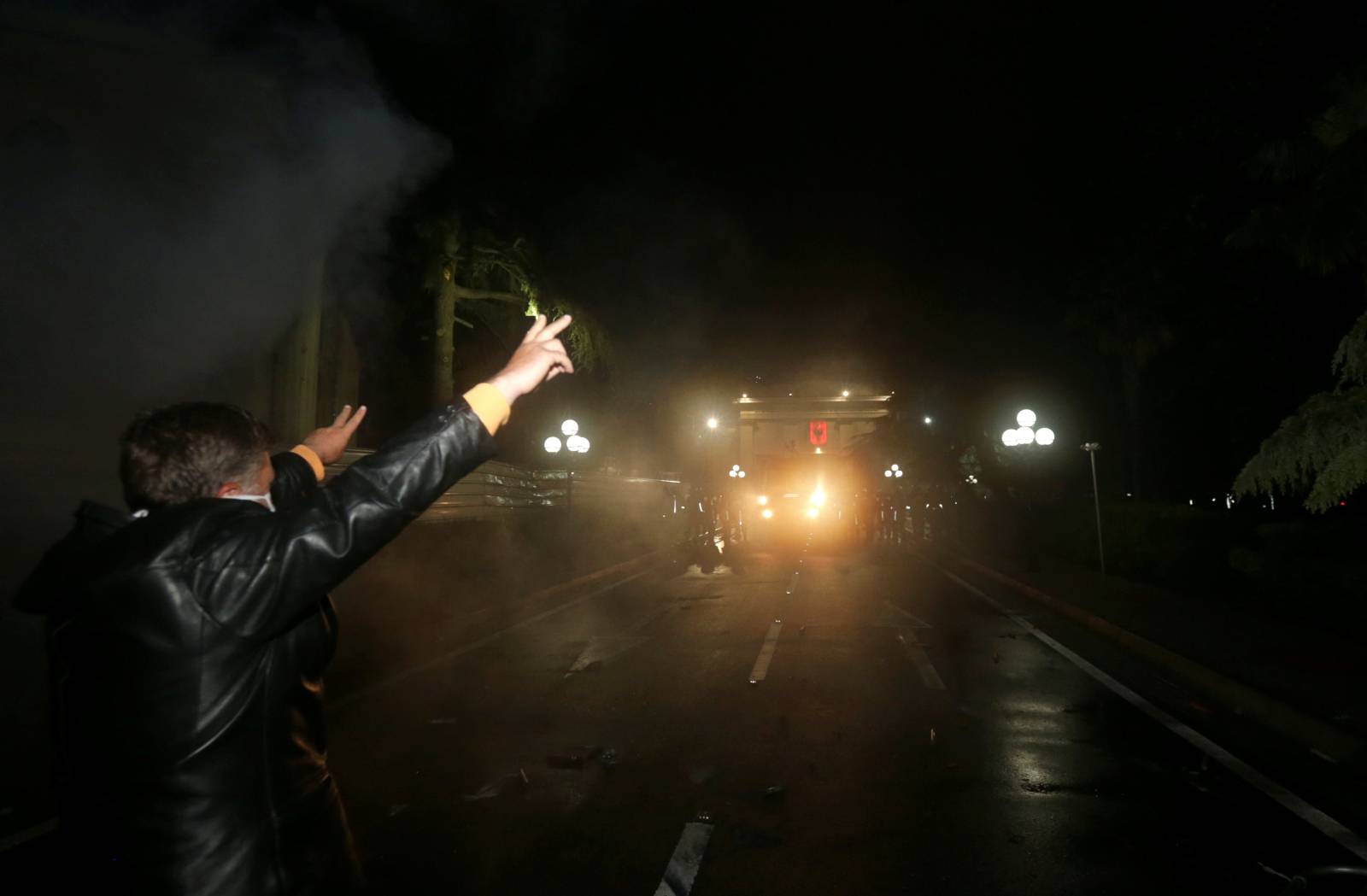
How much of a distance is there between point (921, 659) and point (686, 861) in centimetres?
504

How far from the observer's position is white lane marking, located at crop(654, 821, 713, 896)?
3748mm

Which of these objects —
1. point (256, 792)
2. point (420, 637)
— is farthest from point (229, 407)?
point (420, 637)

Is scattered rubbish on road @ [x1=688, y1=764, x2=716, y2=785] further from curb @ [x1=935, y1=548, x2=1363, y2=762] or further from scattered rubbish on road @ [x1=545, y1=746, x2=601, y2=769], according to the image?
curb @ [x1=935, y1=548, x2=1363, y2=762]

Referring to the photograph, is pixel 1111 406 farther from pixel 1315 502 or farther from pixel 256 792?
pixel 256 792

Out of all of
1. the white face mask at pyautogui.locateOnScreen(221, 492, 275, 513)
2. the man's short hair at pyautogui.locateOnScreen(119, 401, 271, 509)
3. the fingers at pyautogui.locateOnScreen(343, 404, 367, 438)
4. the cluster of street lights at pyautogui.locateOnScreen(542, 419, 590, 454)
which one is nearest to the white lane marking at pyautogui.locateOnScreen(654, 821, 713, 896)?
the fingers at pyautogui.locateOnScreen(343, 404, 367, 438)

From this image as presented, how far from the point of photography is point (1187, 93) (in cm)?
1238

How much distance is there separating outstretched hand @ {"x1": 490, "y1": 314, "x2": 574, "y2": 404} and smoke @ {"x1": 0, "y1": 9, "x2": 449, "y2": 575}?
5.94m

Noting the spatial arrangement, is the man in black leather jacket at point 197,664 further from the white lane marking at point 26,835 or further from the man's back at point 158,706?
the white lane marking at point 26,835

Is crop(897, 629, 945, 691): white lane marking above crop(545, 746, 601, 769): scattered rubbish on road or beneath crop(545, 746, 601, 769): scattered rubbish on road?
above

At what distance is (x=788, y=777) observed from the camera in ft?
16.9

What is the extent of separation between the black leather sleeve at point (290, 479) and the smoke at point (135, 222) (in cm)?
519

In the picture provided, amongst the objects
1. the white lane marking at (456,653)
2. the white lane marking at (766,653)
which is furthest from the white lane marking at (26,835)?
the white lane marking at (766,653)

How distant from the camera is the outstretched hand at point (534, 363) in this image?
1.84m

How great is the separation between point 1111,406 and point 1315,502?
64.6 ft
